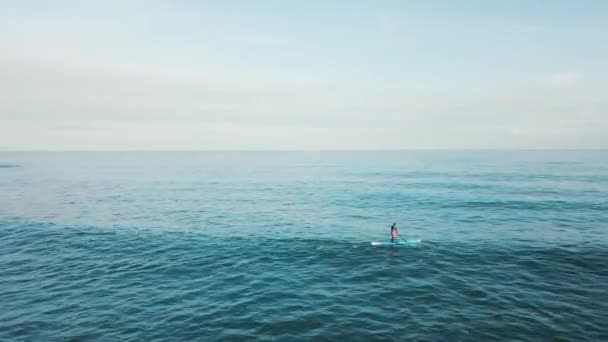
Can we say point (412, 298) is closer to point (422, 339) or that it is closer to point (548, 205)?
point (422, 339)

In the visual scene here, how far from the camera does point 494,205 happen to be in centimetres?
6284

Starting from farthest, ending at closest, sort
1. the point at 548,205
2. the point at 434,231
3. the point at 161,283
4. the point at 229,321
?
the point at 548,205
the point at 434,231
the point at 161,283
the point at 229,321

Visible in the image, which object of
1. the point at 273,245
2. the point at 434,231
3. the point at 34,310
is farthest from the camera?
the point at 434,231

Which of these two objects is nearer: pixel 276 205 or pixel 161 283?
pixel 161 283

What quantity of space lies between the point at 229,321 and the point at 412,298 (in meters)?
14.8

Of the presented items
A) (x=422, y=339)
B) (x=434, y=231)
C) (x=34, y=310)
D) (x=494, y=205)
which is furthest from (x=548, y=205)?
(x=34, y=310)

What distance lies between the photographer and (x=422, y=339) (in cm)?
2067

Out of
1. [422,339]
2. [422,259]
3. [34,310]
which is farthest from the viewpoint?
[422,259]

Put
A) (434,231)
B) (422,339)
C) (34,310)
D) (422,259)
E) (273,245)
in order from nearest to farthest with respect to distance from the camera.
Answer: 1. (422,339)
2. (34,310)
3. (422,259)
4. (273,245)
5. (434,231)

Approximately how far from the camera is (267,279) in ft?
101

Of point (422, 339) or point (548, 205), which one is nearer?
point (422, 339)

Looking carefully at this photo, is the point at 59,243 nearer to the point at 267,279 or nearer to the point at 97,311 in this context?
the point at 97,311

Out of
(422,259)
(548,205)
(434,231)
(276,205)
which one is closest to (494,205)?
(548,205)

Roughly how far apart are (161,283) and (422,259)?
2711cm
